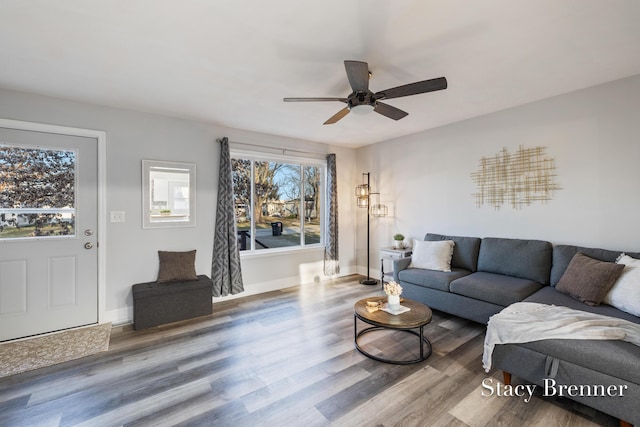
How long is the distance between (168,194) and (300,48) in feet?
8.71

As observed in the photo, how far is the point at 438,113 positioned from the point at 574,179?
1.66 m

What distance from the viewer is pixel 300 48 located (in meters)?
2.21

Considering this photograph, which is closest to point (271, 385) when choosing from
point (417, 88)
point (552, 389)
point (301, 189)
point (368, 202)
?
point (552, 389)

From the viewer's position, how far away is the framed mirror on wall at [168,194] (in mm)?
3634

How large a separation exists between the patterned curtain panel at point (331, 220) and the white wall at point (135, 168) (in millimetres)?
1416

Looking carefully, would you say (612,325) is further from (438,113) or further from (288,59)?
(288,59)

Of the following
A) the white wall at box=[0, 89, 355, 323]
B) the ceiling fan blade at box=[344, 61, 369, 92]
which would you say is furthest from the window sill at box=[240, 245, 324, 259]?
the ceiling fan blade at box=[344, 61, 369, 92]

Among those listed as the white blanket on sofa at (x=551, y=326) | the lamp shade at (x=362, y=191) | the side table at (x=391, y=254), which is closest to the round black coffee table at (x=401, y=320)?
the white blanket on sofa at (x=551, y=326)

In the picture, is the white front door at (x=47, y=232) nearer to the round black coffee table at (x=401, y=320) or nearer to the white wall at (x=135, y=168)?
the white wall at (x=135, y=168)

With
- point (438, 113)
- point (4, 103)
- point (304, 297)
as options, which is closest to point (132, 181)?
point (4, 103)

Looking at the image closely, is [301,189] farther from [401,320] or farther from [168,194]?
[401,320]

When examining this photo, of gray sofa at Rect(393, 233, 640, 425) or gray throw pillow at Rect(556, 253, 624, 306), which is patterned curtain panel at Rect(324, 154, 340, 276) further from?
gray throw pillow at Rect(556, 253, 624, 306)

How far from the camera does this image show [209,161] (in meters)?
4.09

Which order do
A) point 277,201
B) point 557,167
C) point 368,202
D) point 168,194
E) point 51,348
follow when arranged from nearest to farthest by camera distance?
1. point 51,348
2. point 557,167
3. point 168,194
4. point 277,201
5. point 368,202
